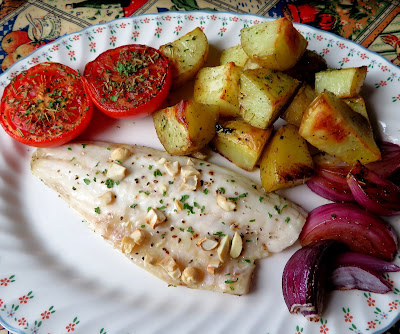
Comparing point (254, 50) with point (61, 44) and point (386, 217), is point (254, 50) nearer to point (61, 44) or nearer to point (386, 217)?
point (386, 217)

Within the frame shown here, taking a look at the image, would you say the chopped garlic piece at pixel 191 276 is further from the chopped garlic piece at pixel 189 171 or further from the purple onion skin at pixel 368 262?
the purple onion skin at pixel 368 262

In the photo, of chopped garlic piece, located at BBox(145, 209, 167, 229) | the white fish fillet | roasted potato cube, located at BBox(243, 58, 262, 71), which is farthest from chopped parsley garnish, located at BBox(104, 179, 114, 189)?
roasted potato cube, located at BBox(243, 58, 262, 71)

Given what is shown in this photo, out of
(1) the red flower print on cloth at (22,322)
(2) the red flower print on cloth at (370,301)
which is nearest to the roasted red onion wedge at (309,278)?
(2) the red flower print on cloth at (370,301)

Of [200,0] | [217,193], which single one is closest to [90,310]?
[217,193]

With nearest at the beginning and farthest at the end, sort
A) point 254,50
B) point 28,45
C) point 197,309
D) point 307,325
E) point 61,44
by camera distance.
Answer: point 307,325
point 197,309
point 254,50
point 61,44
point 28,45

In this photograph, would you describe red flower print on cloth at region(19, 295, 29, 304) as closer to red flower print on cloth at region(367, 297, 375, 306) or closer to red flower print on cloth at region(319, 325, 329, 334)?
red flower print on cloth at region(319, 325, 329, 334)

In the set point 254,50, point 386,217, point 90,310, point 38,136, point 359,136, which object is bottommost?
point 90,310
